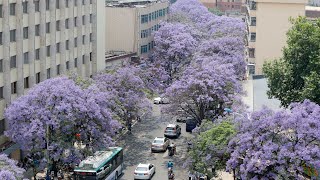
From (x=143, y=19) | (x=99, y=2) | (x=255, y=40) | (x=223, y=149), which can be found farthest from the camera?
(x=143, y=19)

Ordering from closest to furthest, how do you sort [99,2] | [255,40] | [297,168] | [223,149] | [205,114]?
[297,168] → [223,149] → [205,114] → [99,2] → [255,40]

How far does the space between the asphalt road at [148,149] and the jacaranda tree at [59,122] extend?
4.98 m

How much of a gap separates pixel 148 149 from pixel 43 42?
13199 millimetres

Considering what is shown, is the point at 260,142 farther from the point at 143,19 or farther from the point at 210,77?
the point at 143,19

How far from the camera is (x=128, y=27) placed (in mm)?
93125

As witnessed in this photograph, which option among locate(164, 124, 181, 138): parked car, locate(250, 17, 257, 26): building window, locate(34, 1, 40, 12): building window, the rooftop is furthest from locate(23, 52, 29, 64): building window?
locate(250, 17, 257, 26): building window

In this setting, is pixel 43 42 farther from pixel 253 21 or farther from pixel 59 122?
pixel 253 21

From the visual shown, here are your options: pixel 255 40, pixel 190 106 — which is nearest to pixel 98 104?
pixel 190 106

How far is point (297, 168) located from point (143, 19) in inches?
2406

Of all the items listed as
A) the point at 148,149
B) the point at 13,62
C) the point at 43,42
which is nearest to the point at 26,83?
the point at 13,62

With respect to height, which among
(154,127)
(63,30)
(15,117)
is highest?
(63,30)

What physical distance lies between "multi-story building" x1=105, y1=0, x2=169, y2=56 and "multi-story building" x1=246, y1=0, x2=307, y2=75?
51.4ft

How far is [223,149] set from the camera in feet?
136

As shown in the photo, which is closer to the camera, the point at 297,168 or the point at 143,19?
the point at 297,168
